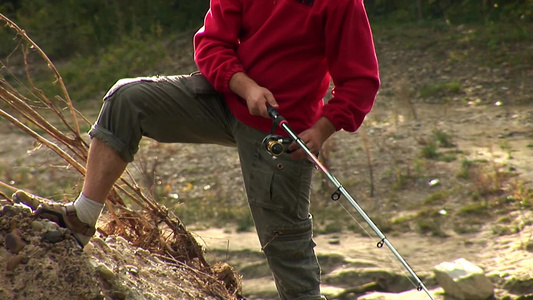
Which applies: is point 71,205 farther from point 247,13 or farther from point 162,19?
point 162,19

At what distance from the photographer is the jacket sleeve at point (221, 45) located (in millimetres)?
3250

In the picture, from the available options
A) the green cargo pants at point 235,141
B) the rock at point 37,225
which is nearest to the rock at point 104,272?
→ the rock at point 37,225

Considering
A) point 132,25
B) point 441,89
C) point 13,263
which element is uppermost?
point 132,25

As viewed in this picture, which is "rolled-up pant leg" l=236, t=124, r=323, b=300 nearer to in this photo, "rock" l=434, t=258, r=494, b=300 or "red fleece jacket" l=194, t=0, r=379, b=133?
"red fleece jacket" l=194, t=0, r=379, b=133

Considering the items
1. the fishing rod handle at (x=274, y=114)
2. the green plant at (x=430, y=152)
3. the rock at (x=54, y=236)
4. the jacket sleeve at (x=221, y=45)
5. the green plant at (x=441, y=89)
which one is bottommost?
the green plant at (x=430, y=152)

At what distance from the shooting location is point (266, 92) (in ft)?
10.5

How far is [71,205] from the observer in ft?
9.98

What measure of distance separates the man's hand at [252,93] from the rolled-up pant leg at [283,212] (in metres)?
0.18

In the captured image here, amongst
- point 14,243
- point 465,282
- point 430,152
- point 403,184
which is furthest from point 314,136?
point 430,152

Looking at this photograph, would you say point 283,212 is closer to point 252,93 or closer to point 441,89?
point 252,93

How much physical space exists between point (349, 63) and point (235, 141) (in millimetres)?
547

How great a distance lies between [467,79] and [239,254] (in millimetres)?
5579

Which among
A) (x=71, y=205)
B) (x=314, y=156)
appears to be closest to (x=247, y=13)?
(x=314, y=156)

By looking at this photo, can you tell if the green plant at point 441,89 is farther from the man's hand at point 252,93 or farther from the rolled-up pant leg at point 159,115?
the man's hand at point 252,93
